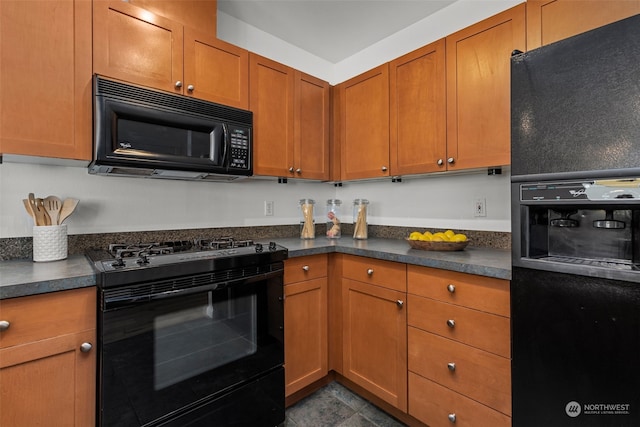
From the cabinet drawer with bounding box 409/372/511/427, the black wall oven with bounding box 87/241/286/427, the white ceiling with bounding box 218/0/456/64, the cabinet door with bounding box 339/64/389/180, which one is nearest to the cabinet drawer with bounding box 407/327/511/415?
the cabinet drawer with bounding box 409/372/511/427

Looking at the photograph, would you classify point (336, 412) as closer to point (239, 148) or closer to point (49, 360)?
point (49, 360)

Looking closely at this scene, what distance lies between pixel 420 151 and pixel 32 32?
195cm

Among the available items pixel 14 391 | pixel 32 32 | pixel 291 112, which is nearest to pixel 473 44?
pixel 291 112

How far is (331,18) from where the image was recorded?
7.27 feet

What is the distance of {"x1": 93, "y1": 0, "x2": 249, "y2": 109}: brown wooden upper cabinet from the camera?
147 cm

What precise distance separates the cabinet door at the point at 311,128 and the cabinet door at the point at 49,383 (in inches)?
59.4

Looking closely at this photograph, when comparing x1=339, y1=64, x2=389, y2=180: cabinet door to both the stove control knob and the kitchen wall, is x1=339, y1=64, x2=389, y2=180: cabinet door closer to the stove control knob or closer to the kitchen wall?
the kitchen wall

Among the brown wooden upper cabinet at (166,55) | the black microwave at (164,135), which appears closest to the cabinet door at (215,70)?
the brown wooden upper cabinet at (166,55)

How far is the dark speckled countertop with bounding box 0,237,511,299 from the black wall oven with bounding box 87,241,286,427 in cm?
11

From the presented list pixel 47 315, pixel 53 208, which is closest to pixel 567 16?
pixel 47 315

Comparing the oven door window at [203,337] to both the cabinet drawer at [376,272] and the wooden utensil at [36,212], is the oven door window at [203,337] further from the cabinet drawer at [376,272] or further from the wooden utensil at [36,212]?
the wooden utensil at [36,212]

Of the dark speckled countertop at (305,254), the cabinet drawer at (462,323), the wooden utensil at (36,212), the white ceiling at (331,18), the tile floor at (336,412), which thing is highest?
the white ceiling at (331,18)

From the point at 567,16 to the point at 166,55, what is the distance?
1.91m

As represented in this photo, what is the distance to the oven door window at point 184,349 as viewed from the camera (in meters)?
1.16
